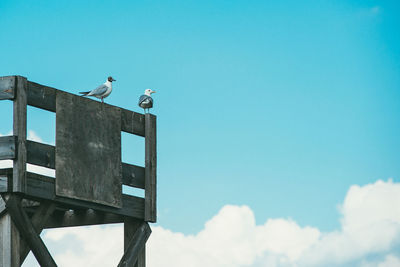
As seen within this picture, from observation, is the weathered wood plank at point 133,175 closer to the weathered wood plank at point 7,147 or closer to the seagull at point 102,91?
the seagull at point 102,91

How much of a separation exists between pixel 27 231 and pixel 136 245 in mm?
2562

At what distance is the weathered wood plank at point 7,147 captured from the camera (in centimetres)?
1360

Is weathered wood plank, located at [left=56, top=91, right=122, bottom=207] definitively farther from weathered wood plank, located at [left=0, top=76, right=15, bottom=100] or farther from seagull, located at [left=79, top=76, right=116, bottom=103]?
seagull, located at [left=79, top=76, right=116, bottom=103]

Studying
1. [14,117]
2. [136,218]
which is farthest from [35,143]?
[136,218]

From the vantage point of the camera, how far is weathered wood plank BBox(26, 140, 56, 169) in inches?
545

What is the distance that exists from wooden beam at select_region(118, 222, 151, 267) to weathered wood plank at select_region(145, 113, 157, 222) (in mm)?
191

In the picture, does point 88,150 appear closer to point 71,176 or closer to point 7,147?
point 71,176

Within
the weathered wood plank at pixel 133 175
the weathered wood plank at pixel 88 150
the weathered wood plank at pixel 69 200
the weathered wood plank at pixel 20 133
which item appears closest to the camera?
the weathered wood plank at pixel 20 133

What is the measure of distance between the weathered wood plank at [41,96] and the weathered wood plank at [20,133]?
0.16 m

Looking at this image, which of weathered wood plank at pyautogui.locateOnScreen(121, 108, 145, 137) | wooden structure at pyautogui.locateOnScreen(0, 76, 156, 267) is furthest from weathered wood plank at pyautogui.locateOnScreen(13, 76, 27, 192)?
weathered wood plank at pyautogui.locateOnScreen(121, 108, 145, 137)

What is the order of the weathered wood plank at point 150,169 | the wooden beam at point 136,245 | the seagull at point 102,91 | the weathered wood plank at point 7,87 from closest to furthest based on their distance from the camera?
the weathered wood plank at point 7,87 → the wooden beam at point 136,245 → the weathered wood plank at point 150,169 → the seagull at point 102,91

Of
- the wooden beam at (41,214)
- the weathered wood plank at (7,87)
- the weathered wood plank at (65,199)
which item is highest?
the weathered wood plank at (7,87)

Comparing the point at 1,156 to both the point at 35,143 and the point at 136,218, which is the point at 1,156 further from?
the point at 136,218

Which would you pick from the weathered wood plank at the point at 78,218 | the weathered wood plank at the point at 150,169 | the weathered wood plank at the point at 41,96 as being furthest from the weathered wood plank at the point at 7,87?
the weathered wood plank at the point at 150,169
